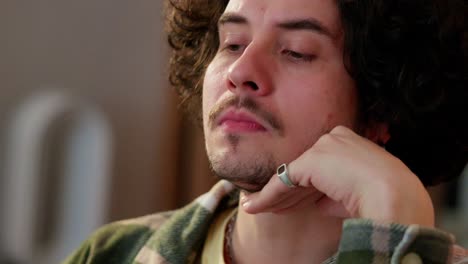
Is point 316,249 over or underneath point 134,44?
underneath

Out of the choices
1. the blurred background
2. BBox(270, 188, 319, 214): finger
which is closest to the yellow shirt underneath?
BBox(270, 188, 319, 214): finger

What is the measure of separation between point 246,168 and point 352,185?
0.54ft

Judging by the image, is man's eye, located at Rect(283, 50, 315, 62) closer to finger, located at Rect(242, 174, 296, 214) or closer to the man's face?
the man's face

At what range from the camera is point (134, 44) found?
2516 millimetres

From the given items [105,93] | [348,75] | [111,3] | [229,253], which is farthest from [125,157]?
[348,75]

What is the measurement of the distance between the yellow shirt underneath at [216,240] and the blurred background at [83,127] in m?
0.81

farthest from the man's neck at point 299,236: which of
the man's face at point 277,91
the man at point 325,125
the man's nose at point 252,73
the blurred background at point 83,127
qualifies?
the blurred background at point 83,127

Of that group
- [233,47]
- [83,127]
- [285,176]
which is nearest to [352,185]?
[285,176]

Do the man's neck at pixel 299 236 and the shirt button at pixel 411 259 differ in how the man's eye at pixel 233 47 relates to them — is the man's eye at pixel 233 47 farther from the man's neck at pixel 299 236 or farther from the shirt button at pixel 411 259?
the shirt button at pixel 411 259

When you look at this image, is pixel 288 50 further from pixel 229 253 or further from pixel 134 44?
pixel 134 44

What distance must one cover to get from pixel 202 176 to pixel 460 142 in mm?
1298

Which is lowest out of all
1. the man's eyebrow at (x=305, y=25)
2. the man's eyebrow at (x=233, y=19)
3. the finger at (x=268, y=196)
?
the finger at (x=268, y=196)

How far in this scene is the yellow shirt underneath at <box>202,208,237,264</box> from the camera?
1355 mm

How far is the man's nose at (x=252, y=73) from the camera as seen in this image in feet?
3.86
